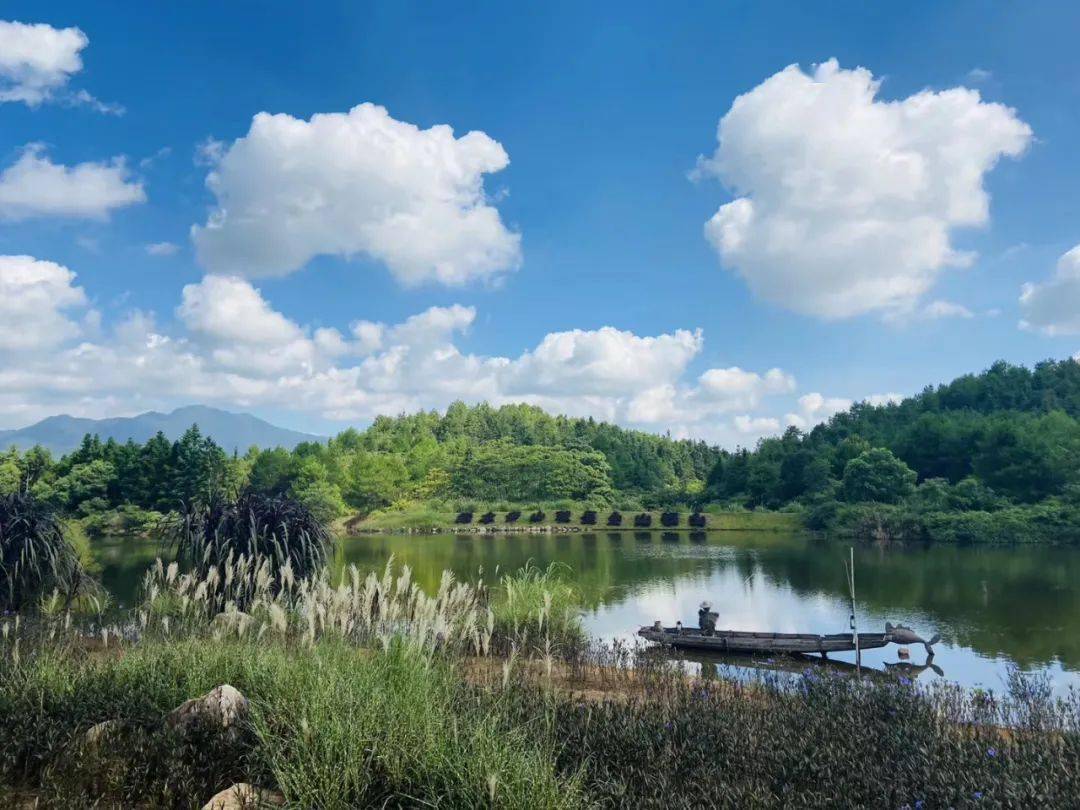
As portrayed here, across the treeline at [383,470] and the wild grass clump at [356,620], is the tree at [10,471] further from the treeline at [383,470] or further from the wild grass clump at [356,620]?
the wild grass clump at [356,620]

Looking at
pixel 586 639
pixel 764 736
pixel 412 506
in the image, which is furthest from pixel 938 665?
pixel 412 506

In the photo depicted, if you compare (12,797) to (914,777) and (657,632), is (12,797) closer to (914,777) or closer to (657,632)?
(914,777)

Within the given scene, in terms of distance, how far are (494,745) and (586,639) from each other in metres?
7.57

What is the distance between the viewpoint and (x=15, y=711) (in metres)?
4.30

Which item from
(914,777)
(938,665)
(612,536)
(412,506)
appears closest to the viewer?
(914,777)

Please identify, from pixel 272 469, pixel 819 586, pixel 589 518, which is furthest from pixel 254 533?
pixel 272 469

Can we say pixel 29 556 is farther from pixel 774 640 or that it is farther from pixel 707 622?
pixel 774 640

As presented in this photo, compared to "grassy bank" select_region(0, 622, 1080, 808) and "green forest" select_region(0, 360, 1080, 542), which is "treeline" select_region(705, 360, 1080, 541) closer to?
"green forest" select_region(0, 360, 1080, 542)

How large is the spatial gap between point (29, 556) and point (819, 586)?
19.0 meters

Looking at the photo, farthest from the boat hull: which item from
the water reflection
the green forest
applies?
the green forest

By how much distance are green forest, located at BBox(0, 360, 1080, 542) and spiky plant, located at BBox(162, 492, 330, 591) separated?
17.2 meters

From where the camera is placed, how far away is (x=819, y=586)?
68.4ft

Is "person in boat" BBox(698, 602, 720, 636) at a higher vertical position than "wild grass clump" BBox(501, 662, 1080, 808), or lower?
lower

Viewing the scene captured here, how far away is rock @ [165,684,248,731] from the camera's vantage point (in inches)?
161
